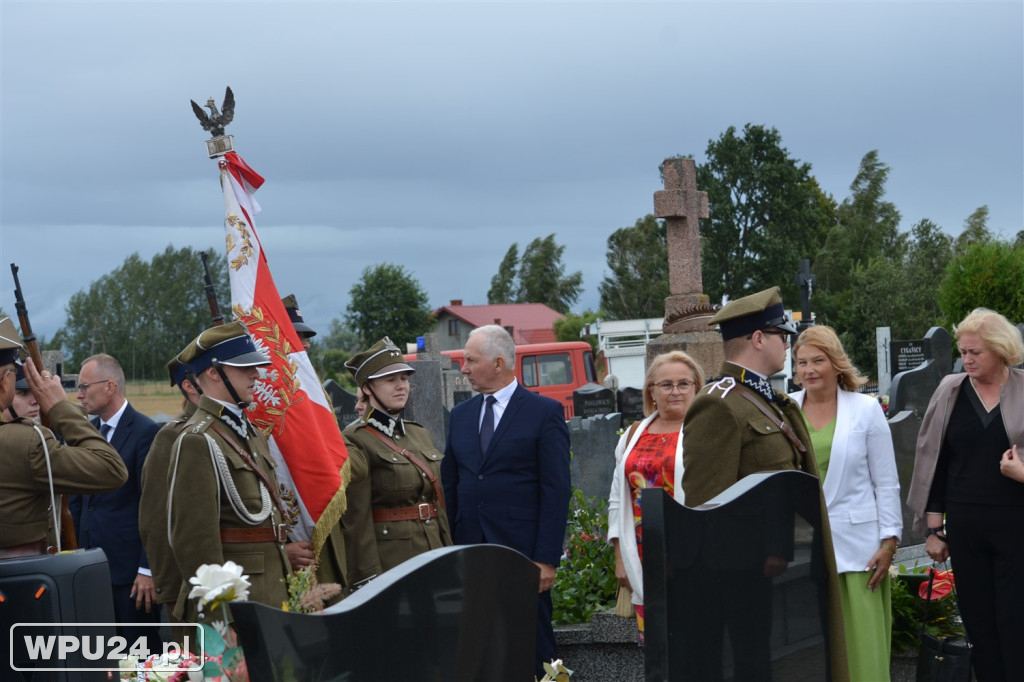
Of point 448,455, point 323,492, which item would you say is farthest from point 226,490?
point 448,455

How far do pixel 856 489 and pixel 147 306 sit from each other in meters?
74.5

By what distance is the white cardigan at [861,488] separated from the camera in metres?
4.71

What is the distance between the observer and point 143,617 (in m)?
6.22

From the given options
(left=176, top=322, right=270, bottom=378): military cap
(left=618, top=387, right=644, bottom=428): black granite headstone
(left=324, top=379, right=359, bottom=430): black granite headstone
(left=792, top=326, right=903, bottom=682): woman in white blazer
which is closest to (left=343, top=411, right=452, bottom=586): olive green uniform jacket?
(left=176, top=322, right=270, bottom=378): military cap

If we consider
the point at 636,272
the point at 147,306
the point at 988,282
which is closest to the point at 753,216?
the point at 636,272

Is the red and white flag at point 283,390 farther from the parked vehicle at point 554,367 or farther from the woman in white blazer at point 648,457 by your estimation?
the parked vehicle at point 554,367

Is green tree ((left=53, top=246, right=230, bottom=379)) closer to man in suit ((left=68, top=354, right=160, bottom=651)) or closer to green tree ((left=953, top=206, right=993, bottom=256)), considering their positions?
green tree ((left=953, top=206, right=993, bottom=256))

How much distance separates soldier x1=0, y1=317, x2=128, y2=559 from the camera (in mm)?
4094

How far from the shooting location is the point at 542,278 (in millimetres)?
89312

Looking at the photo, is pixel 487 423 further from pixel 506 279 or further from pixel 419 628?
pixel 506 279

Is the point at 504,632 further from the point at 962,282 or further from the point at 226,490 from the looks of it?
the point at 962,282

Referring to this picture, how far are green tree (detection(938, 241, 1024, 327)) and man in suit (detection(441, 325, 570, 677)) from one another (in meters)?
27.4

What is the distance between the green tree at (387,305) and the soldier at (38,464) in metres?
66.9

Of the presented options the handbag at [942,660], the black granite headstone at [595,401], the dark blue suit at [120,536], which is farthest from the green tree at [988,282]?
the dark blue suit at [120,536]
